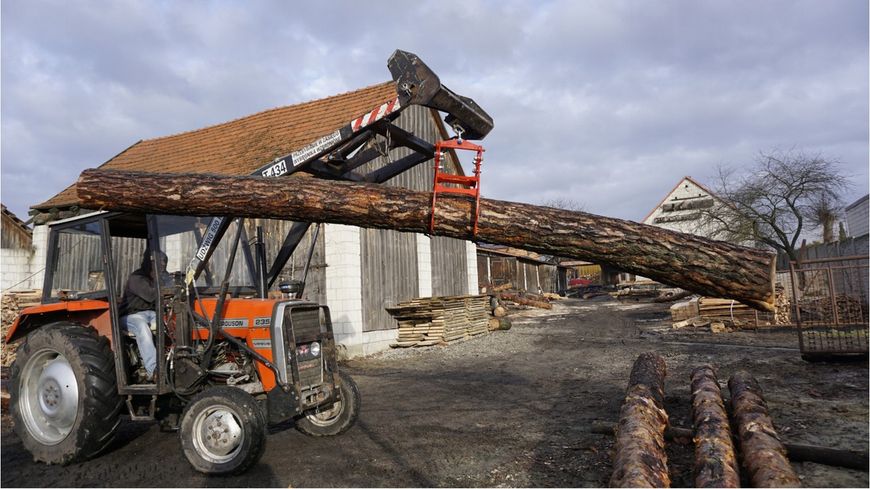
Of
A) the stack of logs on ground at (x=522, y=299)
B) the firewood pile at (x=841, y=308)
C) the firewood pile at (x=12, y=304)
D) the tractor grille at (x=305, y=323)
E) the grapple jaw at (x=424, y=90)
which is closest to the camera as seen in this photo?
the grapple jaw at (x=424, y=90)

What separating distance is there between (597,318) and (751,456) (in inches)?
644

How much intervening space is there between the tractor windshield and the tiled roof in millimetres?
7259

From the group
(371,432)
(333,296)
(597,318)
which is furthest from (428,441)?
(597,318)

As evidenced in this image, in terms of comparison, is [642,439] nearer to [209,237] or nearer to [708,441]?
[708,441]

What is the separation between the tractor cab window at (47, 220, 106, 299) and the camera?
5.45m

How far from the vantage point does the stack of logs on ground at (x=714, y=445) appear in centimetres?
367

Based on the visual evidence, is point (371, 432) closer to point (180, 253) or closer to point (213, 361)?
point (213, 361)

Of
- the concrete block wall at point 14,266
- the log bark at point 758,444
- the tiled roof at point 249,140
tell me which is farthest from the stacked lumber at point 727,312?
the concrete block wall at point 14,266

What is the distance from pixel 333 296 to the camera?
11.7m

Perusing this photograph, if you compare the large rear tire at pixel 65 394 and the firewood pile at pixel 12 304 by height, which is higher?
the firewood pile at pixel 12 304

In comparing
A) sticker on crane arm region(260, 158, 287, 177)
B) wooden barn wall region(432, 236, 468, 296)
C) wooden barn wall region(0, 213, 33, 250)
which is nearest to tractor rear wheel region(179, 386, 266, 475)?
sticker on crane arm region(260, 158, 287, 177)

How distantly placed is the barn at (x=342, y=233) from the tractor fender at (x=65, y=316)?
13.8ft

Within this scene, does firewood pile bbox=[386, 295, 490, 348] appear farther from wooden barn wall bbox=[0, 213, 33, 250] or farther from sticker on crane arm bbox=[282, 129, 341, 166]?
wooden barn wall bbox=[0, 213, 33, 250]

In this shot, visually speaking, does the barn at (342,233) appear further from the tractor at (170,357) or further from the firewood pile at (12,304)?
the tractor at (170,357)
